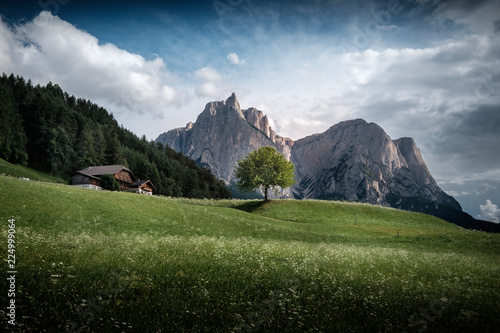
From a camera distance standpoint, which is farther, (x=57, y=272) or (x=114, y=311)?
(x=57, y=272)

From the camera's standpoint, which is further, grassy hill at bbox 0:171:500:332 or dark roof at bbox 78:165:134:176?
dark roof at bbox 78:165:134:176

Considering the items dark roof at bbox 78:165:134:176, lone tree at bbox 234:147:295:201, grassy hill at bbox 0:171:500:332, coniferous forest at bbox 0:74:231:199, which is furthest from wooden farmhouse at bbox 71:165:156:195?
grassy hill at bbox 0:171:500:332

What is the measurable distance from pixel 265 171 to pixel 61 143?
298 feet

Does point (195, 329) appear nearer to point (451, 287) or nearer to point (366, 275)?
point (366, 275)

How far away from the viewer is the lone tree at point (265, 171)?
65.9 meters

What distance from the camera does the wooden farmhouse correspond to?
296 feet

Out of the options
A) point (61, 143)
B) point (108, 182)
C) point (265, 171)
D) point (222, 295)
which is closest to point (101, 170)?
point (108, 182)

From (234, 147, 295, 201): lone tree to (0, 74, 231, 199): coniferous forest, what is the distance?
70370 millimetres

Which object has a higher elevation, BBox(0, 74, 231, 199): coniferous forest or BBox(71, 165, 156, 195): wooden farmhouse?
BBox(0, 74, 231, 199): coniferous forest

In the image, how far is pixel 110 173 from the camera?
9538 cm

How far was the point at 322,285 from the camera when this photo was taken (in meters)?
8.98

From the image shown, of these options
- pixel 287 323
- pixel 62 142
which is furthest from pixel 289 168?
pixel 62 142

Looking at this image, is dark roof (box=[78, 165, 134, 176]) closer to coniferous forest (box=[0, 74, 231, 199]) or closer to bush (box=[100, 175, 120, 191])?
bush (box=[100, 175, 120, 191])

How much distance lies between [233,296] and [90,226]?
70.9 ft
